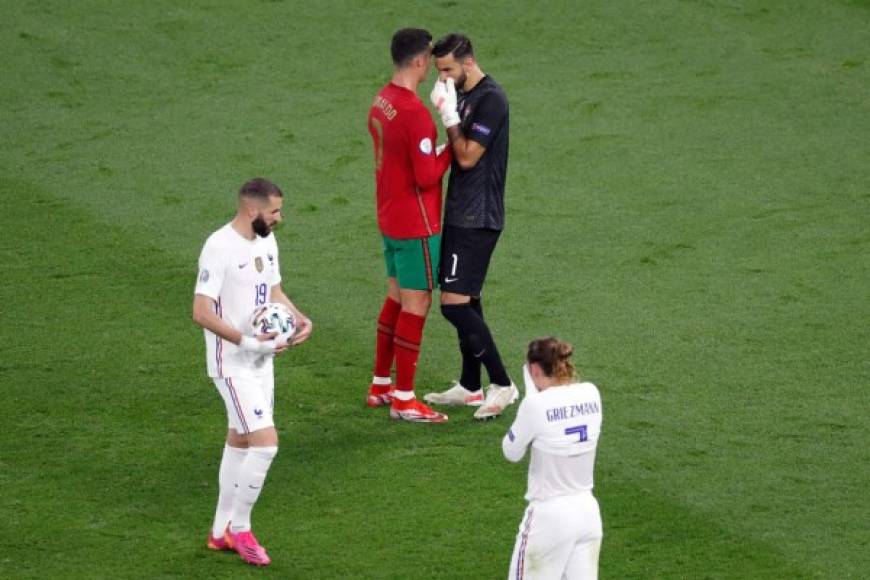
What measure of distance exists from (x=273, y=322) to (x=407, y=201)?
1746 mm

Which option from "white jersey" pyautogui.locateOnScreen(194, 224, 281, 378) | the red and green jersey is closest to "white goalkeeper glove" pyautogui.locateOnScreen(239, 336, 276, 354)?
"white jersey" pyautogui.locateOnScreen(194, 224, 281, 378)

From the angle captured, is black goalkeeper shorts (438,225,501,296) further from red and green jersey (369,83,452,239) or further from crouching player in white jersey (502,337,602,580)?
crouching player in white jersey (502,337,602,580)

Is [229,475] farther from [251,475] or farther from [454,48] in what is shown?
[454,48]

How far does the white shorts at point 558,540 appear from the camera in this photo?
612cm

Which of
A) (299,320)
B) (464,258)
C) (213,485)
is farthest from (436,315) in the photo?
(299,320)

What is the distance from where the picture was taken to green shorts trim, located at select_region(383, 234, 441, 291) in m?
8.69

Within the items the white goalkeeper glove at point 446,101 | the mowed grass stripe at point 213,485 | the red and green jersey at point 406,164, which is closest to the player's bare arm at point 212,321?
the mowed grass stripe at point 213,485

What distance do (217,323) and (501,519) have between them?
1829 millimetres

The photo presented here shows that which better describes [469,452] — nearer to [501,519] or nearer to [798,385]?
[501,519]

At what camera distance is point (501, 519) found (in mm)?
7738

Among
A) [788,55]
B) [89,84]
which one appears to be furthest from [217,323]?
[788,55]

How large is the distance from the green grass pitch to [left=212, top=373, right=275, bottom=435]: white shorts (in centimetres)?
71

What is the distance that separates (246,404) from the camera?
7.10 metres

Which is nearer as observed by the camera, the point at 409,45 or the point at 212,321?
the point at 212,321
